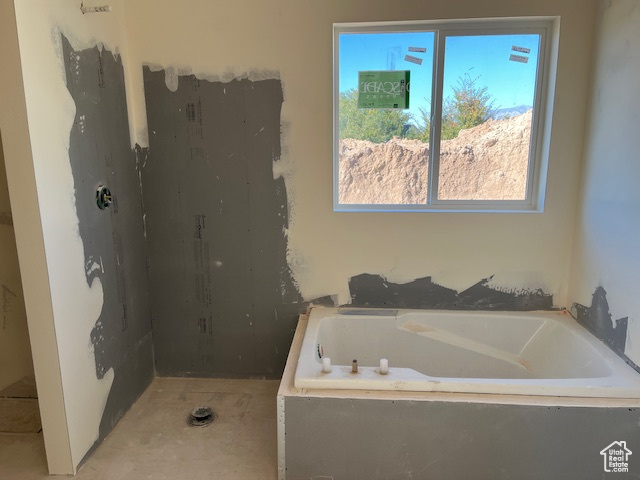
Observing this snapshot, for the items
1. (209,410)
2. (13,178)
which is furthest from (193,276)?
(13,178)

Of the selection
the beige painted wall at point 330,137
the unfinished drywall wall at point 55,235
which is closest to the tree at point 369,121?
the beige painted wall at point 330,137

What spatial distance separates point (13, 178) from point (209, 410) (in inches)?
59.3

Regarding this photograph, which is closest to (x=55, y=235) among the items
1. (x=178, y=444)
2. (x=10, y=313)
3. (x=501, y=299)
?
(x=10, y=313)

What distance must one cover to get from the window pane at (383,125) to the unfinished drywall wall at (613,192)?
2.75 feet

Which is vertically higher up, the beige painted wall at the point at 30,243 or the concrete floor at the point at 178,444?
the beige painted wall at the point at 30,243

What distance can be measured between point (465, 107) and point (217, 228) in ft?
5.22

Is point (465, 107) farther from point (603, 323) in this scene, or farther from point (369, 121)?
point (603, 323)

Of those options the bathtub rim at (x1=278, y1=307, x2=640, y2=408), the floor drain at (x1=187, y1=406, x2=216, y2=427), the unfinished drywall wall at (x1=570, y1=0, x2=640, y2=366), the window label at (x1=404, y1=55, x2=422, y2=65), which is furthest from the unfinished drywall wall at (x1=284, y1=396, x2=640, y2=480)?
the window label at (x1=404, y1=55, x2=422, y2=65)

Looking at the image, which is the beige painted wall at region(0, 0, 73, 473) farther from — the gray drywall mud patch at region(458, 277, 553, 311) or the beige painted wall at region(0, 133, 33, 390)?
the gray drywall mud patch at region(458, 277, 553, 311)

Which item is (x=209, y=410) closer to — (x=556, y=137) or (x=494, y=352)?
(x=494, y=352)

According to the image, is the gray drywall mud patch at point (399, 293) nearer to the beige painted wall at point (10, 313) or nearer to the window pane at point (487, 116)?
the window pane at point (487, 116)

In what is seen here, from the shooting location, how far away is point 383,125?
2549mm

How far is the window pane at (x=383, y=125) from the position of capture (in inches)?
97.0

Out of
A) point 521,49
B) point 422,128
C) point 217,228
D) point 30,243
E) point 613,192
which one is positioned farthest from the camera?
point 217,228
